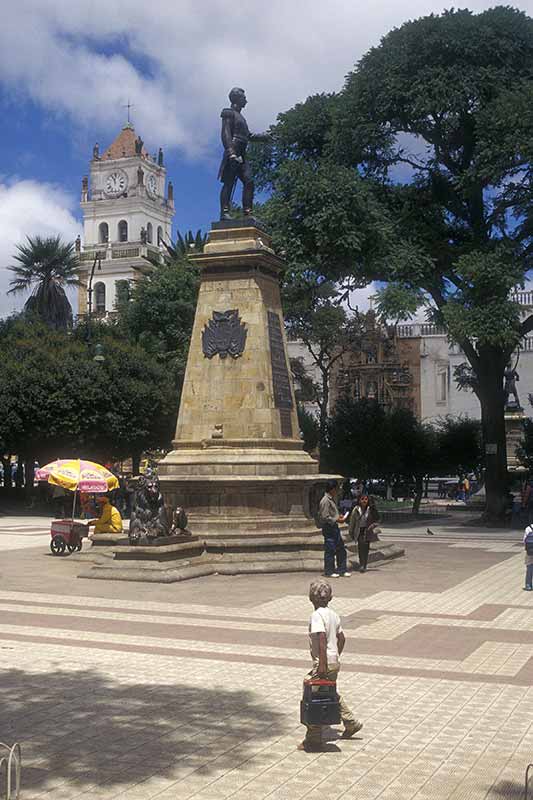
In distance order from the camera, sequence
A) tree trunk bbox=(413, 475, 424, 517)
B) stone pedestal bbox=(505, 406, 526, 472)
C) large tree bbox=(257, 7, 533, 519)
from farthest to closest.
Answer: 1. stone pedestal bbox=(505, 406, 526, 472)
2. tree trunk bbox=(413, 475, 424, 517)
3. large tree bbox=(257, 7, 533, 519)

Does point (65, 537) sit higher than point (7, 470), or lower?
lower

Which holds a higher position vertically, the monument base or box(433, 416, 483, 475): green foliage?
box(433, 416, 483, 475): green foliage

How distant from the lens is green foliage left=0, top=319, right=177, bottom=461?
3622cm

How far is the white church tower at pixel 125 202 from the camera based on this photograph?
111 metres

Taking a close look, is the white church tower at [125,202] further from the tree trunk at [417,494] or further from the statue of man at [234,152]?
the statue of man at [234,152]

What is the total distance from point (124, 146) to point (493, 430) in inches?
3597

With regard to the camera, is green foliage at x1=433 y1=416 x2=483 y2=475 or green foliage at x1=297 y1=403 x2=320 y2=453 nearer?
green foliage at x1=297 y1=403 x2=320 y2=453

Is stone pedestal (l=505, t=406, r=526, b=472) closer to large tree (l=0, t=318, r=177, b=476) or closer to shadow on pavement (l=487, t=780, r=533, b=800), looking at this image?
large tree (l=0, t=318, r=177, b=476)

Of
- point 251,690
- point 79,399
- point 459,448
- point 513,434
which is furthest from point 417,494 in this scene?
point 251,690

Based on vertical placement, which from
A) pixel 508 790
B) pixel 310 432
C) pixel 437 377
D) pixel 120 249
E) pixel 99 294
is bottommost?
pixel 508 790

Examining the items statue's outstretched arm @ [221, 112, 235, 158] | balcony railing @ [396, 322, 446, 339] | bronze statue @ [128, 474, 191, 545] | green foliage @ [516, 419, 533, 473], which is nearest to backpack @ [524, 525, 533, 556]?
bronze statue @ [128, 474, 191, 545]

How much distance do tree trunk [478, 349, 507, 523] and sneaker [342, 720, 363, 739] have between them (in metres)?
26.1

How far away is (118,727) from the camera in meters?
7.34

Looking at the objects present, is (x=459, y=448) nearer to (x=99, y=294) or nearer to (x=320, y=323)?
(x=320, y=323)
